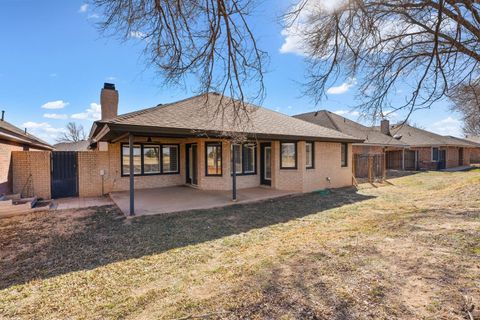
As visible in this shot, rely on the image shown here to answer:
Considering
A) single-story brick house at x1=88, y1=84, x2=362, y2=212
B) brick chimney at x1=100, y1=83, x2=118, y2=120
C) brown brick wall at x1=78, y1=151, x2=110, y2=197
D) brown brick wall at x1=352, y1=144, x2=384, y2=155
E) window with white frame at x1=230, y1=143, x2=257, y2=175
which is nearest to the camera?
brown brick wall at x1=78, y1=151, x2=110, y2=197

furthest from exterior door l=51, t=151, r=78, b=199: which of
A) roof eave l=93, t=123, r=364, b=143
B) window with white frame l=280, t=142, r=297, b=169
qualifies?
window with white frame l=280, t=142, r=297, b=169

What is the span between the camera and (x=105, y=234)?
592 centimetres

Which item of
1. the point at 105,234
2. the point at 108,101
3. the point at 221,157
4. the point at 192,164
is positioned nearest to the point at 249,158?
the point at 221,157

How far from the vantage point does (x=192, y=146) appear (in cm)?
1228

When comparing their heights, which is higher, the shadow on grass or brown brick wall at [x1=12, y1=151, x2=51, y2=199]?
brown brick wall at [x1=12, y1=151, x2=51, y2=199]

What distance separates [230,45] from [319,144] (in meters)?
8.93

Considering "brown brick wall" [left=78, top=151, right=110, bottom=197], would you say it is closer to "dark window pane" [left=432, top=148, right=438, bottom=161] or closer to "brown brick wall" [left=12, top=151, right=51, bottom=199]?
"brown brick wall" [left=12, top=151, right=51, bottom=199]

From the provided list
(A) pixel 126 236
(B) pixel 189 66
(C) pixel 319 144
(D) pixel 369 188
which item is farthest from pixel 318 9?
(D) pixel 369 188

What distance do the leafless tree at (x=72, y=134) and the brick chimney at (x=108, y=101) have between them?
46168mm

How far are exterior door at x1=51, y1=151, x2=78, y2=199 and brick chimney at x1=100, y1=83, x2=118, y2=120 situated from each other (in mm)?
3245

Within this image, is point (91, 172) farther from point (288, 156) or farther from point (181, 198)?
point (288, 156)

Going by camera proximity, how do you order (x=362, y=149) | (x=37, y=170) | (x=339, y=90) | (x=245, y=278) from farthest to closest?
(x=362, y=149)
(x=37, y=170)
(x=339, y=90)
(x=245, y=278)

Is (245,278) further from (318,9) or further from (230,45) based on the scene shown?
(318,9)

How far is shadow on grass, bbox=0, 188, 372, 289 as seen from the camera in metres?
4.38
